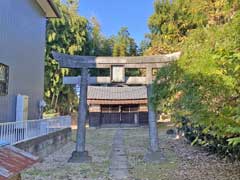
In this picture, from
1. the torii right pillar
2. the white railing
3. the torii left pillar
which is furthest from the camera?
the torii left pillar

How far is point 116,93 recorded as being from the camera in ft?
97.9

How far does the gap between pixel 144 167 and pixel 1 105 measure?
5.23m

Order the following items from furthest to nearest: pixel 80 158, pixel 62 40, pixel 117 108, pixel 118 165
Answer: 1. pixel 62 40
2. pixel 117 108
3. pixel 80 158
4. pixel 118 165

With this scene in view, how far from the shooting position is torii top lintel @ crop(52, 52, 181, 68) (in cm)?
1087

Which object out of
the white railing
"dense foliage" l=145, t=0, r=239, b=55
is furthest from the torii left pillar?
"dense foliage" l=145, t=0, r=239, b=55

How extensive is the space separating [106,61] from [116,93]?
18748 millimetres

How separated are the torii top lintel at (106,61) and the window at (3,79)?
1.72m

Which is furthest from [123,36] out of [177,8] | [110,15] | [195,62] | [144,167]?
[195,62]

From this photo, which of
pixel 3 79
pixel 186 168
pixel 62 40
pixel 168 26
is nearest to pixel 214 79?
pixel 186 168

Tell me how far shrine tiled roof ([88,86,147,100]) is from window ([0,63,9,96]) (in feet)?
57.6

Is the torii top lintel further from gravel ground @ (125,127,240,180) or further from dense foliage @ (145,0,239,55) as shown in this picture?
dense foliage @ (145,0,239,55)

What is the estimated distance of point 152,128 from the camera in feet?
35.7

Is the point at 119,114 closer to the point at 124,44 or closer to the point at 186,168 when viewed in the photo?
the point at 124,44

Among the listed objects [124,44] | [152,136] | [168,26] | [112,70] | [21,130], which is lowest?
[152,136]
